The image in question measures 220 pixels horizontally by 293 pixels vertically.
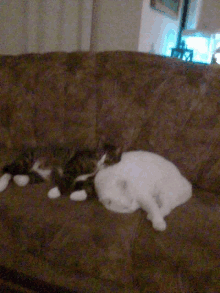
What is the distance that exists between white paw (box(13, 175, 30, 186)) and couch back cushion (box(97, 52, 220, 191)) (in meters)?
0.57

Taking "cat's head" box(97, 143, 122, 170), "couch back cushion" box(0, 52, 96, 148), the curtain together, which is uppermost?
the curtain

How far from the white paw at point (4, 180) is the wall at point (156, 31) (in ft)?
6.20

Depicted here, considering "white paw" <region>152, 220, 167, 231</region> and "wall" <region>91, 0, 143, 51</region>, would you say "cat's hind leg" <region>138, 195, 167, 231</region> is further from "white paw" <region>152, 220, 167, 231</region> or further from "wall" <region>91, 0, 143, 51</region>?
"wall" <region>91, 0, 143, 51</region>

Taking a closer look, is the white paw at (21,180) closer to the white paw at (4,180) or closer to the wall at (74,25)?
the white paw at (4,180)

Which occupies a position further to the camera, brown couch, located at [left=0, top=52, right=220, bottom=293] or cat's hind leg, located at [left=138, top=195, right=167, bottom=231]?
cat's hind leg, located at [left=138, top=195, right=167, bottom=231]

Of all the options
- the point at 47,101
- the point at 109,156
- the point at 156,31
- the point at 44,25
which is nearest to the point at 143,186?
the point at 109,156

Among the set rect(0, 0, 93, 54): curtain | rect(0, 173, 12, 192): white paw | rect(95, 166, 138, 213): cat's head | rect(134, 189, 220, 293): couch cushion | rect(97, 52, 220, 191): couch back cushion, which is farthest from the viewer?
rect(0, 0, 93, 54): curtain

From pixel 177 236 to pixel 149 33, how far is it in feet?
7.72

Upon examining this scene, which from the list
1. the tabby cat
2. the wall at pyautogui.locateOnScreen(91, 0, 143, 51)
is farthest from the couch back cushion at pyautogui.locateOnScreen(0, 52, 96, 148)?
the wall at pyautogui.locateOnScreen(91, 0, 143, 51)

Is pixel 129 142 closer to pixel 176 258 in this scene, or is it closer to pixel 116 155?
pixel 116 155

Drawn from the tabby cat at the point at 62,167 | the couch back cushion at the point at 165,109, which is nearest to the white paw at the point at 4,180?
the tabby cat at the point at 62,167

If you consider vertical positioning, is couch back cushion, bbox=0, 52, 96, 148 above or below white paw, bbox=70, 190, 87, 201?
above

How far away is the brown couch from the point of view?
903 mm

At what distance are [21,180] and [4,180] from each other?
96 mm
